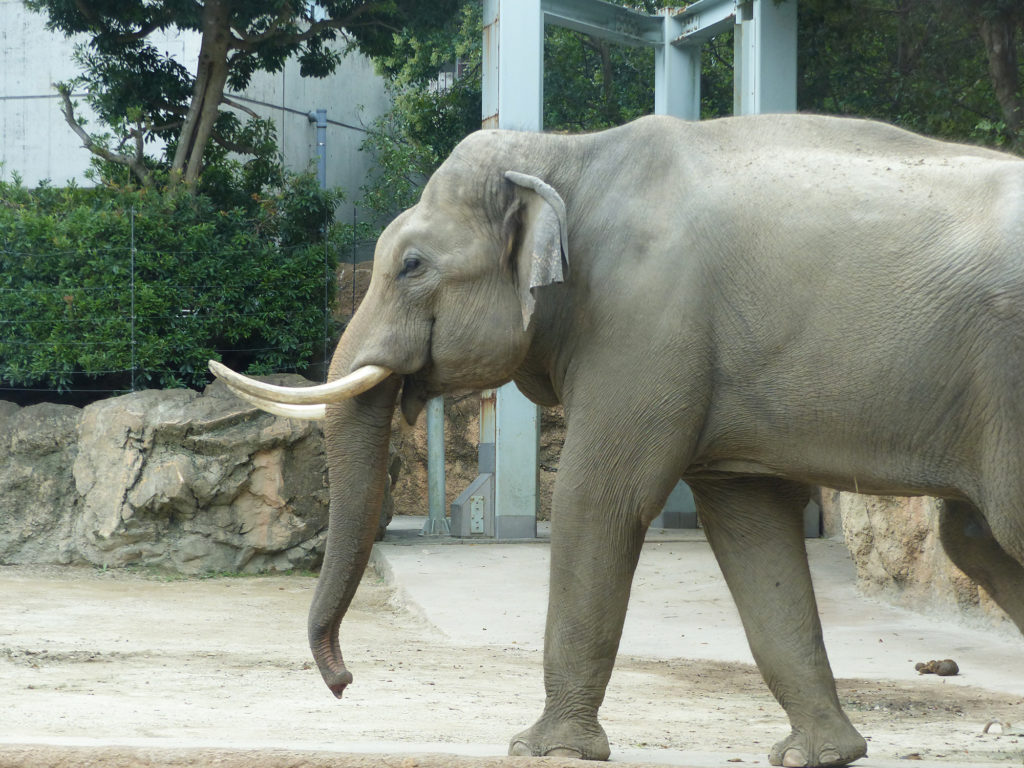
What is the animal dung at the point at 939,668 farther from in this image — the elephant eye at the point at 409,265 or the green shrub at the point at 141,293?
the green shrub at the point at 141,293

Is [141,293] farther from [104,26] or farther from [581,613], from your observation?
[581,613]

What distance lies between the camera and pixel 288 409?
4.25 m

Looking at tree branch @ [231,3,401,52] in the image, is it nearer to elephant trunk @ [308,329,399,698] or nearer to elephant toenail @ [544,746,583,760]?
elephant trunk @ [308,329,399,698]

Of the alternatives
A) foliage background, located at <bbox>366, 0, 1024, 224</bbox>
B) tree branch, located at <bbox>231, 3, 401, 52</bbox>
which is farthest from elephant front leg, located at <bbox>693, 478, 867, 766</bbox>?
tree branch, located at <bbox>231, 3, 401, 52</bbox>

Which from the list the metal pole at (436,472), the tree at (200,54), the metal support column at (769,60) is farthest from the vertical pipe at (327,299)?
the metal support column at (769,60)

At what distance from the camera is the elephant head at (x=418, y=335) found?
13.6 ft

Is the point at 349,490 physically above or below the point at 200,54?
below

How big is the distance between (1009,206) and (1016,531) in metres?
0.84

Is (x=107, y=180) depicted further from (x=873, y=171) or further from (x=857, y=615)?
(x=873, y=171)

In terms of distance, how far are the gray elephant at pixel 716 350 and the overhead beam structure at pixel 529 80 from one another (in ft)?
21.3

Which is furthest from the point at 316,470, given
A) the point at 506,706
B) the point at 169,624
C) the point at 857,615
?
the point at 506,706

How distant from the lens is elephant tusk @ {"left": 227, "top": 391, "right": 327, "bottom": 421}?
4.18 meters

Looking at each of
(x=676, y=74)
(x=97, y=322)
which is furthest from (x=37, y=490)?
(x=676, y=74)

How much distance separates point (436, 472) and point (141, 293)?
9.58 ft
